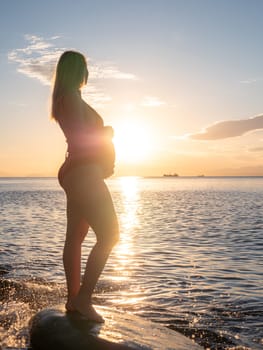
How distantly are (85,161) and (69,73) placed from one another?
3.37 feet

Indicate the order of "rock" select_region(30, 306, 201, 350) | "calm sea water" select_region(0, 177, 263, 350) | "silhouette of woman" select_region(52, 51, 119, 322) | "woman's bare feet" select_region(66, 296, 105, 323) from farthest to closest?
"calm sea water" select_region(0, 177, 263, 350) → "woman's bare feet" select_region(66, 296, 105, 323) → "silhouette of woman" select_region(52, 51, 119, 322) → "rock" select_region(30, 306, 201, 350)

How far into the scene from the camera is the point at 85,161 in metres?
5.21

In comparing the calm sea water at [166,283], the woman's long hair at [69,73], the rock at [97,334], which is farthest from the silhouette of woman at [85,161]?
the calm sea water at [166,283]

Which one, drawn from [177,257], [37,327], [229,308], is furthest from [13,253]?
[37,327]

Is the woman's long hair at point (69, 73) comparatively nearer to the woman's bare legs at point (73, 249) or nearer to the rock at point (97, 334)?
the woman's bare legs at point (73, 249)

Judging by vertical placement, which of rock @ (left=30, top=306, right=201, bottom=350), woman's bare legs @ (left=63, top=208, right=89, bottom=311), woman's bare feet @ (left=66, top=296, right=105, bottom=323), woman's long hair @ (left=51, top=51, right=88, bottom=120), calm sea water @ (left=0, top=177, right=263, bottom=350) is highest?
woman's long hair @ (left=51, top=51, right=88, bottom=120)

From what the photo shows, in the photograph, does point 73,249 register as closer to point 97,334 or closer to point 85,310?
point 85,310

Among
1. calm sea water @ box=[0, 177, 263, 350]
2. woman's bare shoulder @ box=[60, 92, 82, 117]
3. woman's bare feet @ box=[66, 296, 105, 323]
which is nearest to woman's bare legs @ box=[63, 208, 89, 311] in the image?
woman's bare feet @ box=[66, 296, 105, 323]

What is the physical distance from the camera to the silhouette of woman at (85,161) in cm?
520

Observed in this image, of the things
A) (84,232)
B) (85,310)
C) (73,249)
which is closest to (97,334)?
(85,310)

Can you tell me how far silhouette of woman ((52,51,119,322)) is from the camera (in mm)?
5203

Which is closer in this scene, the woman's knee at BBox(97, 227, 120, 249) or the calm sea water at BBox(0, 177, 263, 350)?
the woman's knee at BBox(97, 227, 120, 249)

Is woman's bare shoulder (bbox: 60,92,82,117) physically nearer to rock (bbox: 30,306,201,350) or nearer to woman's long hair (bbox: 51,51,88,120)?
woman's long hair (bbox: 51,51,88,120)

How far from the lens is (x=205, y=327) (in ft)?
24.7
